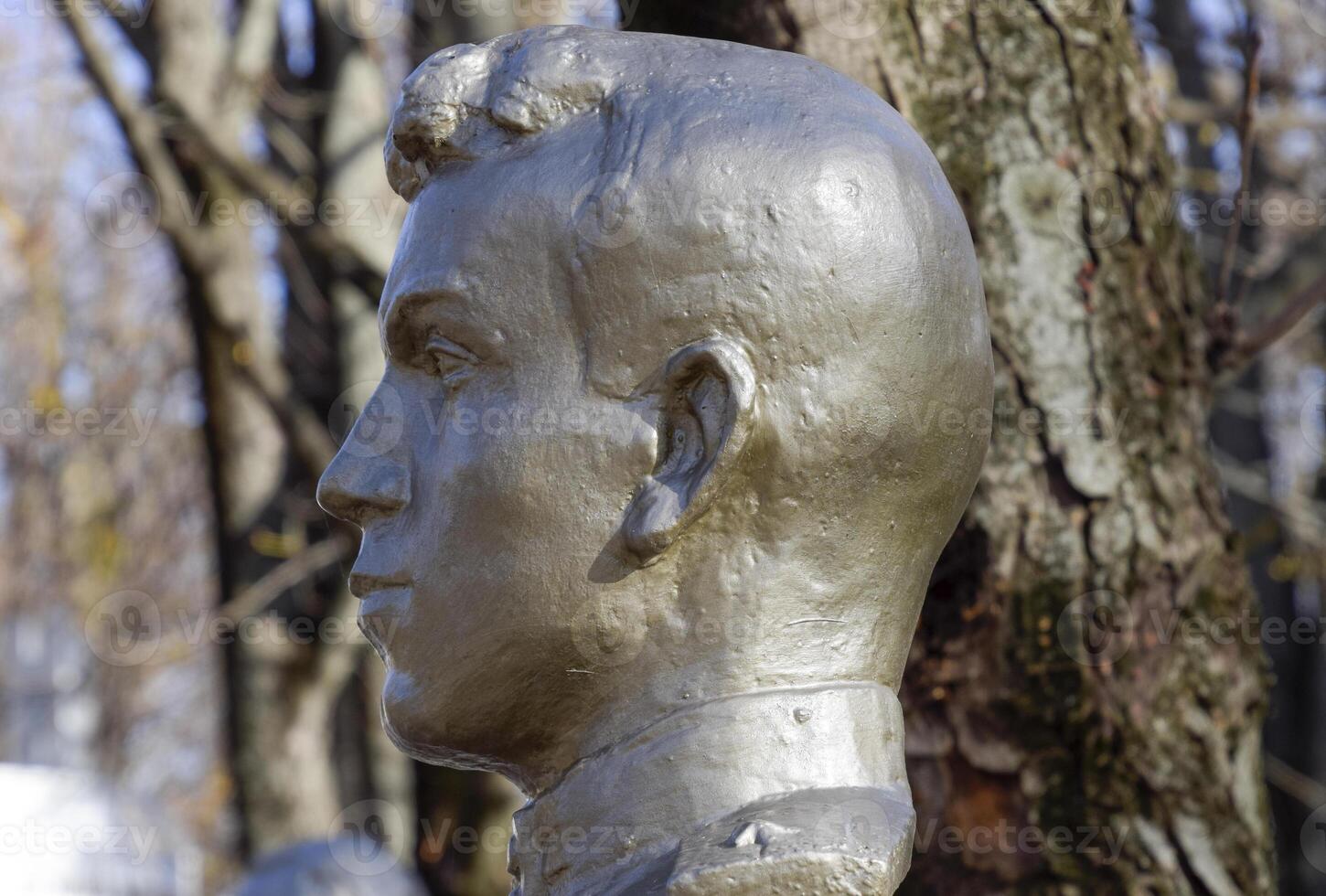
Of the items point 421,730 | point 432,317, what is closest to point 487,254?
point 432,317

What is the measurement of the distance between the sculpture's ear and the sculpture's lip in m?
0.40

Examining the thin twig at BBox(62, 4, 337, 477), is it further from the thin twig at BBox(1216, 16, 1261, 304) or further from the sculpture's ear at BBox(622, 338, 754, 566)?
the sculpture's ear at BBox(622, 338, 754, 566)

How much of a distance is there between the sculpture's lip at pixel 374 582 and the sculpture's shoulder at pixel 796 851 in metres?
0.62

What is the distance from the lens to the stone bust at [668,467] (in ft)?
8.35

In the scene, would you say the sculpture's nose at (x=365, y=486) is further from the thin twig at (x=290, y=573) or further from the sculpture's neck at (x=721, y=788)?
the thin twig at (x=290, y=573)

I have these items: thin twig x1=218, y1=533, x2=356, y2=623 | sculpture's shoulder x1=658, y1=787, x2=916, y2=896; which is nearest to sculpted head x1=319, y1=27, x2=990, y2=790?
sculpture's shoulder x1=658, y1=787, x2=916, y2=896

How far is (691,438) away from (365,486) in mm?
548

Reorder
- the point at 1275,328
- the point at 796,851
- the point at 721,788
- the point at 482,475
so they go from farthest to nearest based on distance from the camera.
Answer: the point at 1275,328, the point at 482,475, the point at 721,788, the point at 796,851

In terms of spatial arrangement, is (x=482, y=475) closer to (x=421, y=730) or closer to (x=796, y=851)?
(x=421, y=730)

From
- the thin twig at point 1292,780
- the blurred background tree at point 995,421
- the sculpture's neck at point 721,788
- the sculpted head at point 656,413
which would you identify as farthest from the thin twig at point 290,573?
the sculpture's neck at point 721,788

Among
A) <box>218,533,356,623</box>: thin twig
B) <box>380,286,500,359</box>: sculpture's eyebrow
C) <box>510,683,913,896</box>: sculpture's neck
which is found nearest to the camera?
<box>510,683,913,896</box>: sculpture's neck

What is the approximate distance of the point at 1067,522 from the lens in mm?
4008

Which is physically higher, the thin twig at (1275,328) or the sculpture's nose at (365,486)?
the sculpture's nose at (365,486)

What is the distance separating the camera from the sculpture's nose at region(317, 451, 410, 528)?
2.72m
